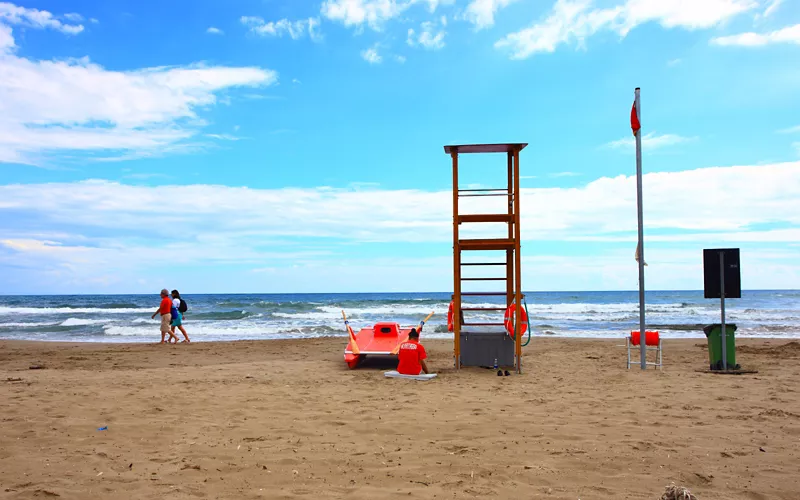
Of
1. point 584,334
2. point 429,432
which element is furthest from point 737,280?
point 584,334

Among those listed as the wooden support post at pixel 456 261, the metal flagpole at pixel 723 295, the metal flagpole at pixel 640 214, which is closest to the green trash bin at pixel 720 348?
the metal flagpole at pixel 723 295

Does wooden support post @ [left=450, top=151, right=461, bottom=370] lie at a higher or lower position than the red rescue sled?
higher

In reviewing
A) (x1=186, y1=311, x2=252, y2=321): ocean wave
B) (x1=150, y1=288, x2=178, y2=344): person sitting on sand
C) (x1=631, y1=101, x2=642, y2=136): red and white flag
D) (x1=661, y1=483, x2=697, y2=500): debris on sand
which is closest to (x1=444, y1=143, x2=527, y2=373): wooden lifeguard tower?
(x1=631, y1=101, x2=642, y2=136): red and white flag

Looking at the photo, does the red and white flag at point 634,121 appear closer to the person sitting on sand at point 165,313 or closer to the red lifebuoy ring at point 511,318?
the red lifebuoy ring at point 511,318

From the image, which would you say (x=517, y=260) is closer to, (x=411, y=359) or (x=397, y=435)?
(x=411, y=359)

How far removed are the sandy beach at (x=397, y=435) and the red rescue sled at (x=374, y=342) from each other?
3.55 feet

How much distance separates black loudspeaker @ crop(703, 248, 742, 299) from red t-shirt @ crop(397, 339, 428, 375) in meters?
4.89

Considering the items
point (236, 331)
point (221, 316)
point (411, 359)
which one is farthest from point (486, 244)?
point (221, 316)

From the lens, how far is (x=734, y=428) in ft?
18.1

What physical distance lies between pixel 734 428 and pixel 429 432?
298 cm

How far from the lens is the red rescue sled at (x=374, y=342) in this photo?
10.5 m

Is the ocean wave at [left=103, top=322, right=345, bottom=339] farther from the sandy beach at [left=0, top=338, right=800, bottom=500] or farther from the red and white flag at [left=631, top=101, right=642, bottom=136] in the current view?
the red and white flag at [left=631, top=101, right=642, bottom=136]

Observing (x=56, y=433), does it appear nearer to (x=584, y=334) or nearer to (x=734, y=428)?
(x=734, y=428)

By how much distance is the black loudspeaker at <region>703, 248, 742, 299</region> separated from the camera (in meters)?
9.33
